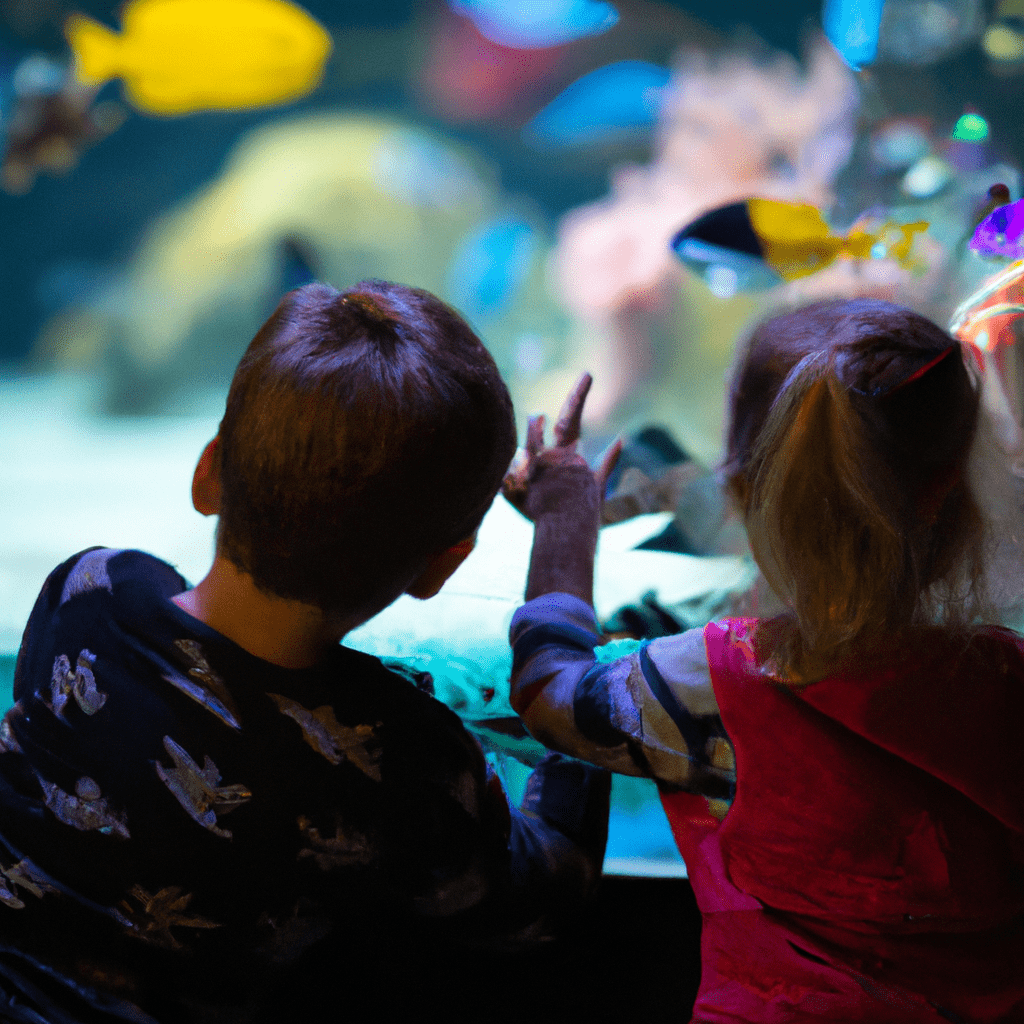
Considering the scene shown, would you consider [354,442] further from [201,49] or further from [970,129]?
[201,49]

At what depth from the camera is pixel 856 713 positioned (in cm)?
56

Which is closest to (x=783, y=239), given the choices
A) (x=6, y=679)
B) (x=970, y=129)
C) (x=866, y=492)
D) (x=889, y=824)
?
(x=970, y=129)

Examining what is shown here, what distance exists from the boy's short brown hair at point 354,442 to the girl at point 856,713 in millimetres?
172

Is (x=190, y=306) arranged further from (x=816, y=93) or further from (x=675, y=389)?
(x=816, y=93)

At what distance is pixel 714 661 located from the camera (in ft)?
1.90

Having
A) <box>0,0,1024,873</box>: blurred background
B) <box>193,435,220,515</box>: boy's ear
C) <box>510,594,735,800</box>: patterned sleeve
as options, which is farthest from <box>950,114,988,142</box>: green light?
<box>193,435,220,515</box>: boy's ear

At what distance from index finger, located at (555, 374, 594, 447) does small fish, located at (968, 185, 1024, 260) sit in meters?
0.48

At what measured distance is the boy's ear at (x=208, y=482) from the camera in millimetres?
597

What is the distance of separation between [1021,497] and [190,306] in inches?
90.3

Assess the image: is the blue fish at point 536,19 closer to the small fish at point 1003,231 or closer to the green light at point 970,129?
the green light at point 970,129

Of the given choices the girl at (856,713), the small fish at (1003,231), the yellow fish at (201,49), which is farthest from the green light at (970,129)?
the yellow fish at (201,49)

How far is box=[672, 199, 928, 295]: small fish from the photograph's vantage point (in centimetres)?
110

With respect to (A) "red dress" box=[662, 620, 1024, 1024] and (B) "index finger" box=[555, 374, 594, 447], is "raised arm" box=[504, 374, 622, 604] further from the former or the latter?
(A) "red dress" box=[662, 620, 1024, 1024]

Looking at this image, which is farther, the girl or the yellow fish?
the yellow fish
